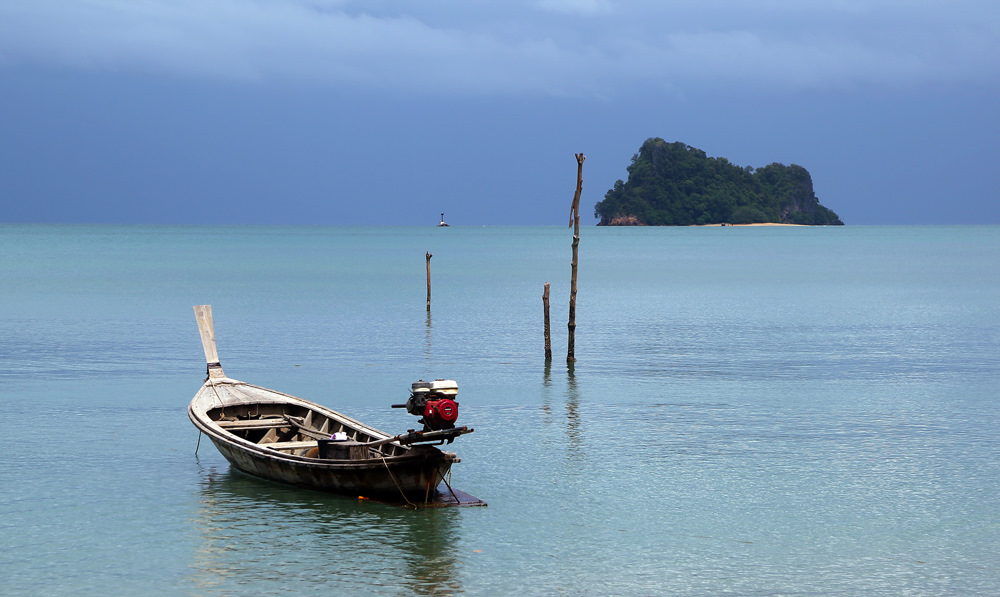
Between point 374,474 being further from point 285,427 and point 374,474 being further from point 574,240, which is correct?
point 574,240

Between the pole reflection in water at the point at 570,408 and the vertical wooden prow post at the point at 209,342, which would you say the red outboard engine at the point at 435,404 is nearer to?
the pole reflection in water at the point at 570,408

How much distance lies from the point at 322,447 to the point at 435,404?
282 cm

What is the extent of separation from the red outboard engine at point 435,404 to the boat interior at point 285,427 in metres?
2.55

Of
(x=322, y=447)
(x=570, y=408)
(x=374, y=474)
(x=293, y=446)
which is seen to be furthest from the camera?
(x=570, y=408)

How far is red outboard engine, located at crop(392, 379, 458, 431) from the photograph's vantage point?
48.1 feet

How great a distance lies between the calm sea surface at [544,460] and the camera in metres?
13.7

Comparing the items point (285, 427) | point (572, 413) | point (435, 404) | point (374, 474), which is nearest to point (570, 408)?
point (572, 413)

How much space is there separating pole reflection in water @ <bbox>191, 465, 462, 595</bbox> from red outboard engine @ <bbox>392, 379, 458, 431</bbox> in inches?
63.4

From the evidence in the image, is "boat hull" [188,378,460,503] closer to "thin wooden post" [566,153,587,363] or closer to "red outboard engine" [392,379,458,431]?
"red outboard engine" [392,379,458,431]

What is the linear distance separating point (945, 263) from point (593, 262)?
33443 mm

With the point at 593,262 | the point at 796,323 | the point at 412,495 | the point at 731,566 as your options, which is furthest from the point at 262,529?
the point at 593,262

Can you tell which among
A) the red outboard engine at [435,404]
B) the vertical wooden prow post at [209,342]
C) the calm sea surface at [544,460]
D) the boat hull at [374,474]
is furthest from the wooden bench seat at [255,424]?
the red outboard engine at [435,404]

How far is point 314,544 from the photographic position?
47.8 feet

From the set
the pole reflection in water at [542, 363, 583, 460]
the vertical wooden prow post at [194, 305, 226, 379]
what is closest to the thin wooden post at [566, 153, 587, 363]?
the pole reflection in water at [542, 363, 583, 460]
